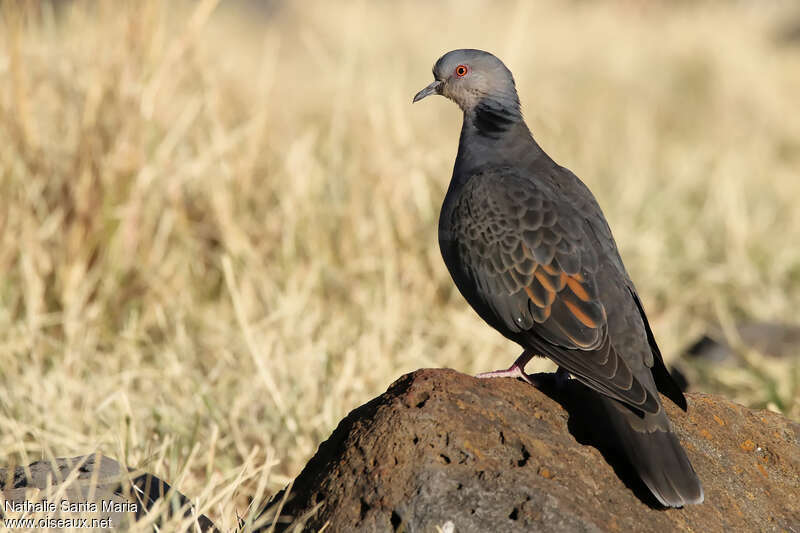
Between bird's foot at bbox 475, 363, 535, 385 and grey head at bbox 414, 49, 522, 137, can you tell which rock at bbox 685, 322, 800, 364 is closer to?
grey head at bbox 414, 49, 522, 137

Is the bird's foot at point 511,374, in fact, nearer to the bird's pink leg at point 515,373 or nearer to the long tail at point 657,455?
the bird's pink leg at point 515,373

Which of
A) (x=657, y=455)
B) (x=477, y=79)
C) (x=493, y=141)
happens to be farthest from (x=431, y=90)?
(x=657, y=455)

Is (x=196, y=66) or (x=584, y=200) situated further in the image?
(x=196, y=66)

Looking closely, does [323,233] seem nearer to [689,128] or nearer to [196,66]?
[196,66]

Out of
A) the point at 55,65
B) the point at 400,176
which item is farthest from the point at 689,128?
the point at 55,65

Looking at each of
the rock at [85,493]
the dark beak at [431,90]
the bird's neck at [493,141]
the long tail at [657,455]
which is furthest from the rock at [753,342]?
the rock at [85,493]

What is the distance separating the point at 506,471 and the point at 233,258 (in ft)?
10.2

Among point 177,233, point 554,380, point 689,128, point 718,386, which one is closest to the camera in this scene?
point 554,380

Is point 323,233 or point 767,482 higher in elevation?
point 323,233

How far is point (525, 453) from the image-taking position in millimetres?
2465

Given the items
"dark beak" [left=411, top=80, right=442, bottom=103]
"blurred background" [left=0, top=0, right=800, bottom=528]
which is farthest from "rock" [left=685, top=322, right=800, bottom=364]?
"dark beak" [left=411, top=80, right=442, bottom=103]

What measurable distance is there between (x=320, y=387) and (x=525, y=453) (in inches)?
69.5

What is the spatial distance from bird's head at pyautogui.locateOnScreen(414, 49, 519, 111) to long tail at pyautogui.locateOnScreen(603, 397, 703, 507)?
142cm

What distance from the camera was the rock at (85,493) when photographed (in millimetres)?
2432
